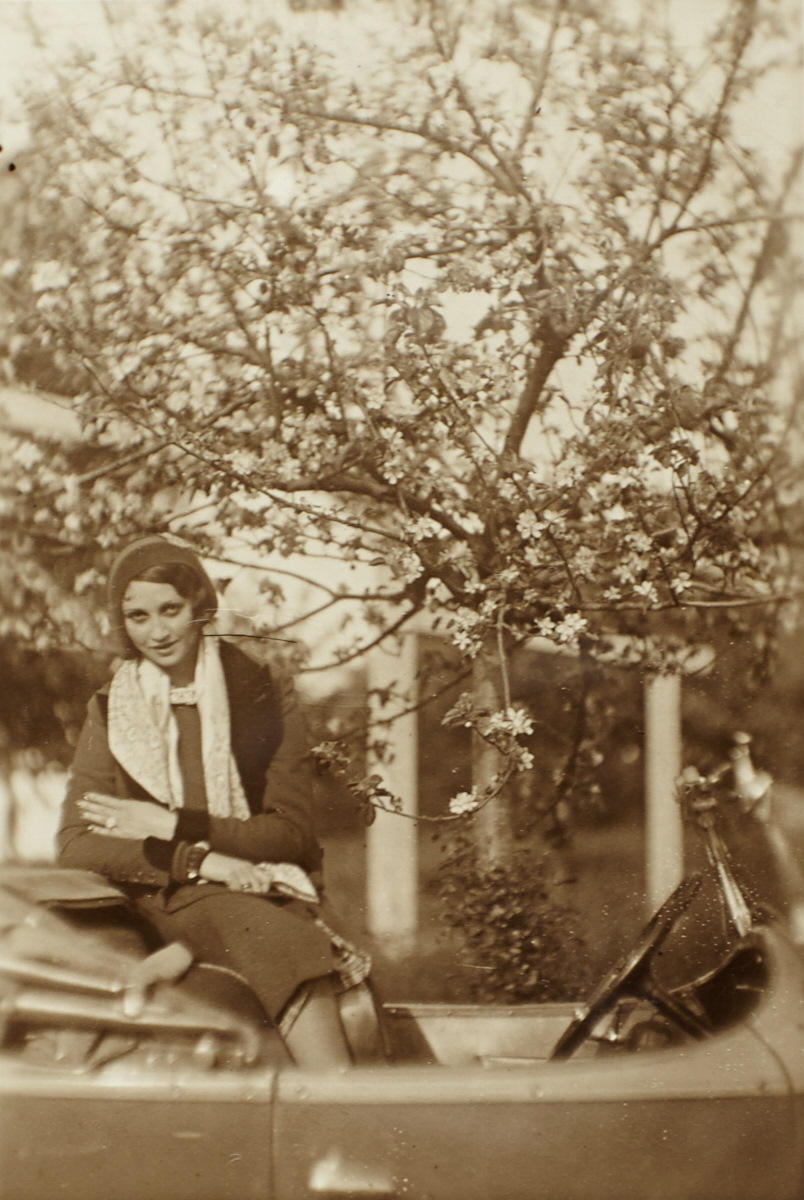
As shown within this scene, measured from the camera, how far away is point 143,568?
2.62 meters

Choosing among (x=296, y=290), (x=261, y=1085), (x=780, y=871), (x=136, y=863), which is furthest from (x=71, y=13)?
(x=780, y=871)

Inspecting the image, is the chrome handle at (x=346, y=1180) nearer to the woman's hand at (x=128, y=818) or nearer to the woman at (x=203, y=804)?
the woman at (x=203, y=804)

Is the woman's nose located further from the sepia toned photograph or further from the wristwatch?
the wristwatch

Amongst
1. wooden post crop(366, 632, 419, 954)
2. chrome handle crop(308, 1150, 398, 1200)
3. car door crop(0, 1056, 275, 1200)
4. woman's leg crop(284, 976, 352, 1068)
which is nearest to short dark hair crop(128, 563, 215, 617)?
wooden post crop(366, 632, 419, 954)

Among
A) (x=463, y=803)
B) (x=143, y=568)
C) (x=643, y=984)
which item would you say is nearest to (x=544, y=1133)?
(x=643, y=984)

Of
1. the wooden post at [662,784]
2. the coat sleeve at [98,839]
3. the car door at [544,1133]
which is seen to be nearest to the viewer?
the car door at [544,1133]

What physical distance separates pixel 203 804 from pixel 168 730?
21 centimetres

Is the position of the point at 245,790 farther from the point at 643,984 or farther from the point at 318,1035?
the point at 643,984

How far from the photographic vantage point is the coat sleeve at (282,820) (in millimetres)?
2559

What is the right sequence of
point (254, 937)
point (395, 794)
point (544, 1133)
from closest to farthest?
point (544, 1133) < point (254, 937) < point (395, 794)

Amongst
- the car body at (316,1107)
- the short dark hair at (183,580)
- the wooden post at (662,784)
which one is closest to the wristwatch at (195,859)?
the car body at (316,1107)

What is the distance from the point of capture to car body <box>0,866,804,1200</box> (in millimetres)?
2416

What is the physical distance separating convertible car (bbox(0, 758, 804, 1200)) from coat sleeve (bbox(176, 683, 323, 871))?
275 millimetres

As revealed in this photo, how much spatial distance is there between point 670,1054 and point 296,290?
2112 millimetres
